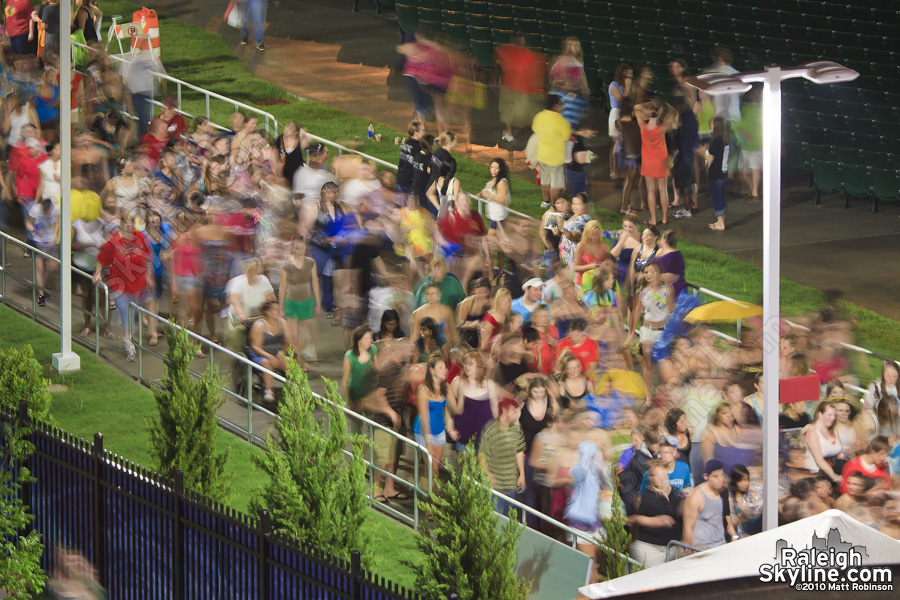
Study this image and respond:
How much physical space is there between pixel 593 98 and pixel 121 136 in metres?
9.18

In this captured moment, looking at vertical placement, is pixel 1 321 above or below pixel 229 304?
below

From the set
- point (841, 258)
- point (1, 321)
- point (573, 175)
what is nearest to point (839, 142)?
point (841, 258)

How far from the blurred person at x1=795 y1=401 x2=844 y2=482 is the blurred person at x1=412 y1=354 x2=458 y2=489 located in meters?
3.30

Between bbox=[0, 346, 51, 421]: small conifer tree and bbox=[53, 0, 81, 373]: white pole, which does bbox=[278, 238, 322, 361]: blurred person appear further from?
bbox=[0, 346, 51, 421]: small conifer tree

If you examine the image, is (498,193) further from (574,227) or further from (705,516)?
(705,516)

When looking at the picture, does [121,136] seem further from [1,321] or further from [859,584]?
[859,584]

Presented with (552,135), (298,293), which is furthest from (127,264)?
(552,135)

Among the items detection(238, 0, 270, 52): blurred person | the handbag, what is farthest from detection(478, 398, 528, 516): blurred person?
detection(238, 0, 270, 52): blurred person

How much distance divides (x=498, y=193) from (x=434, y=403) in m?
4.94

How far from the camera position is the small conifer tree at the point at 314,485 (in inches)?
440

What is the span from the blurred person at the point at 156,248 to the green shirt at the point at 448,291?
133 inches

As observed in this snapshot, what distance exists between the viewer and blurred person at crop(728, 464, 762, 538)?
1192 cm

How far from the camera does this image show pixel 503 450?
1260 cm

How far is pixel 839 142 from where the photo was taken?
21.8 m
